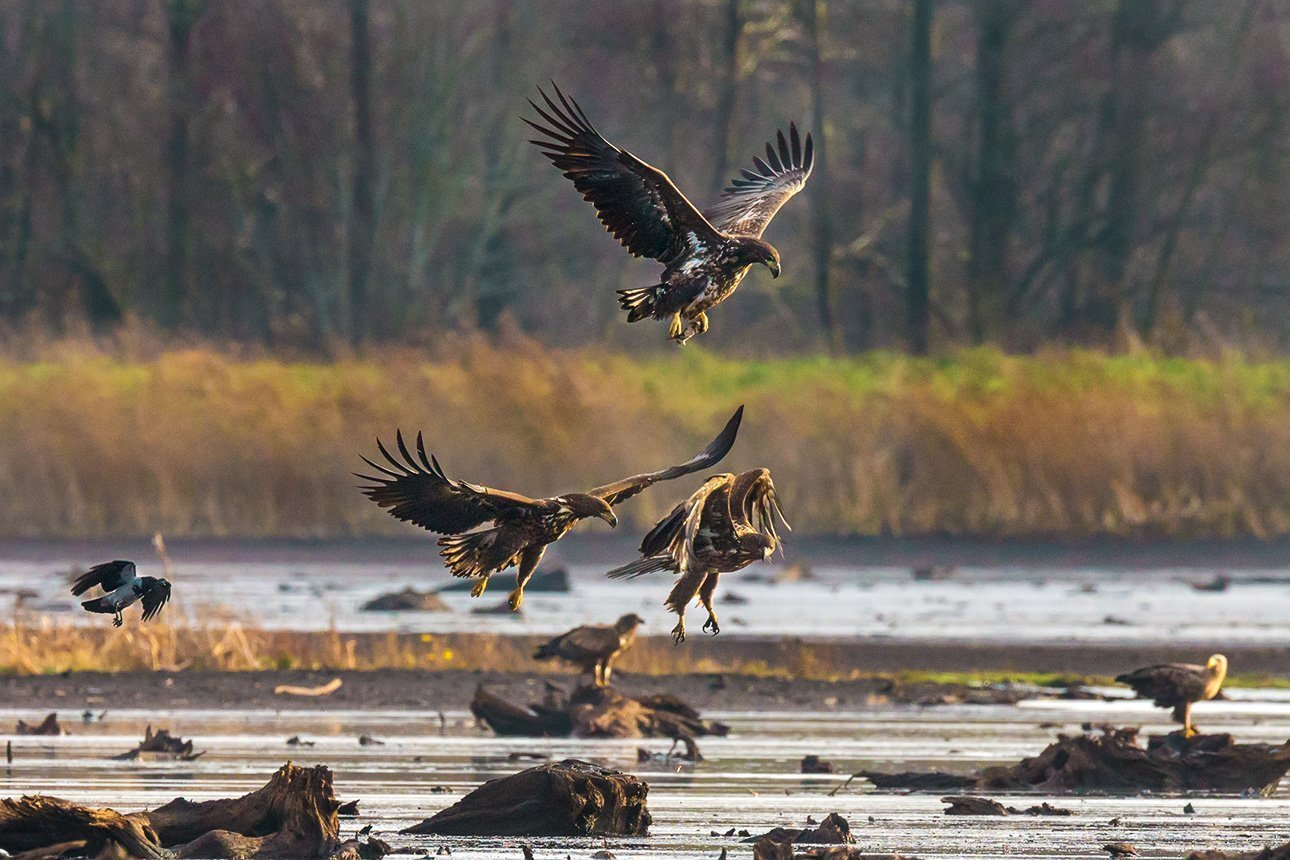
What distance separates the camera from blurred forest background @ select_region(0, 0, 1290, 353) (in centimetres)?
4572

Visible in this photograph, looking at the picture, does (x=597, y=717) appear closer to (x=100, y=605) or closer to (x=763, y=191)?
(x=763, y=191)

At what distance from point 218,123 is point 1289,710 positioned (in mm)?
32398

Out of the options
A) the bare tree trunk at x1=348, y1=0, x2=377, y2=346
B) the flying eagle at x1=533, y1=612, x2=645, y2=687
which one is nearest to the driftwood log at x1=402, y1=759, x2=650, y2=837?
the flying eagle at x1=533, y1=612, x2=645, y2=687

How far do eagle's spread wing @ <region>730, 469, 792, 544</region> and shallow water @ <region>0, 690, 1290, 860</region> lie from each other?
2.16m

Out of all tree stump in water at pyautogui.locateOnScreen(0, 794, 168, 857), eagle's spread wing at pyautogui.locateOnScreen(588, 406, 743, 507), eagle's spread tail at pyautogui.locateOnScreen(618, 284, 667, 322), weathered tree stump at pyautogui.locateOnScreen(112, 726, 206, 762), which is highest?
eagle's spread tail at pyautogui.locateOnScreen(618, 284, 667, 322)

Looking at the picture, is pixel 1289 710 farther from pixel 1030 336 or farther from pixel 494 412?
pixel 1030 336

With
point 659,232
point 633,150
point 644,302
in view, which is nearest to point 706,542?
point 644,302

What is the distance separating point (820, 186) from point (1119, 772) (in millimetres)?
32866

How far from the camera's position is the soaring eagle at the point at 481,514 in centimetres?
958

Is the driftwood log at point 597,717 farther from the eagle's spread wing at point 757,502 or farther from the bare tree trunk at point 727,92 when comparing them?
the bare tree trunk at point 727,92

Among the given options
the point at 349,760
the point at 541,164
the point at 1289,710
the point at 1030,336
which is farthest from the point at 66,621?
the point at 541,164

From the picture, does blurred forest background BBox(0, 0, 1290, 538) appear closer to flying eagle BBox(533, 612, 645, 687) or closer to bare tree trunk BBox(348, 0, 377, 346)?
bare tree trunk BBox(348, 0, 377, 346)

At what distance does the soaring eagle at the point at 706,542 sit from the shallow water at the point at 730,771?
7.81 feet

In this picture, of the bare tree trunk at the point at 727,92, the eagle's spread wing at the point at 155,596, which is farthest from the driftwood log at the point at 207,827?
the bare tree trunk at the point at 727,92
